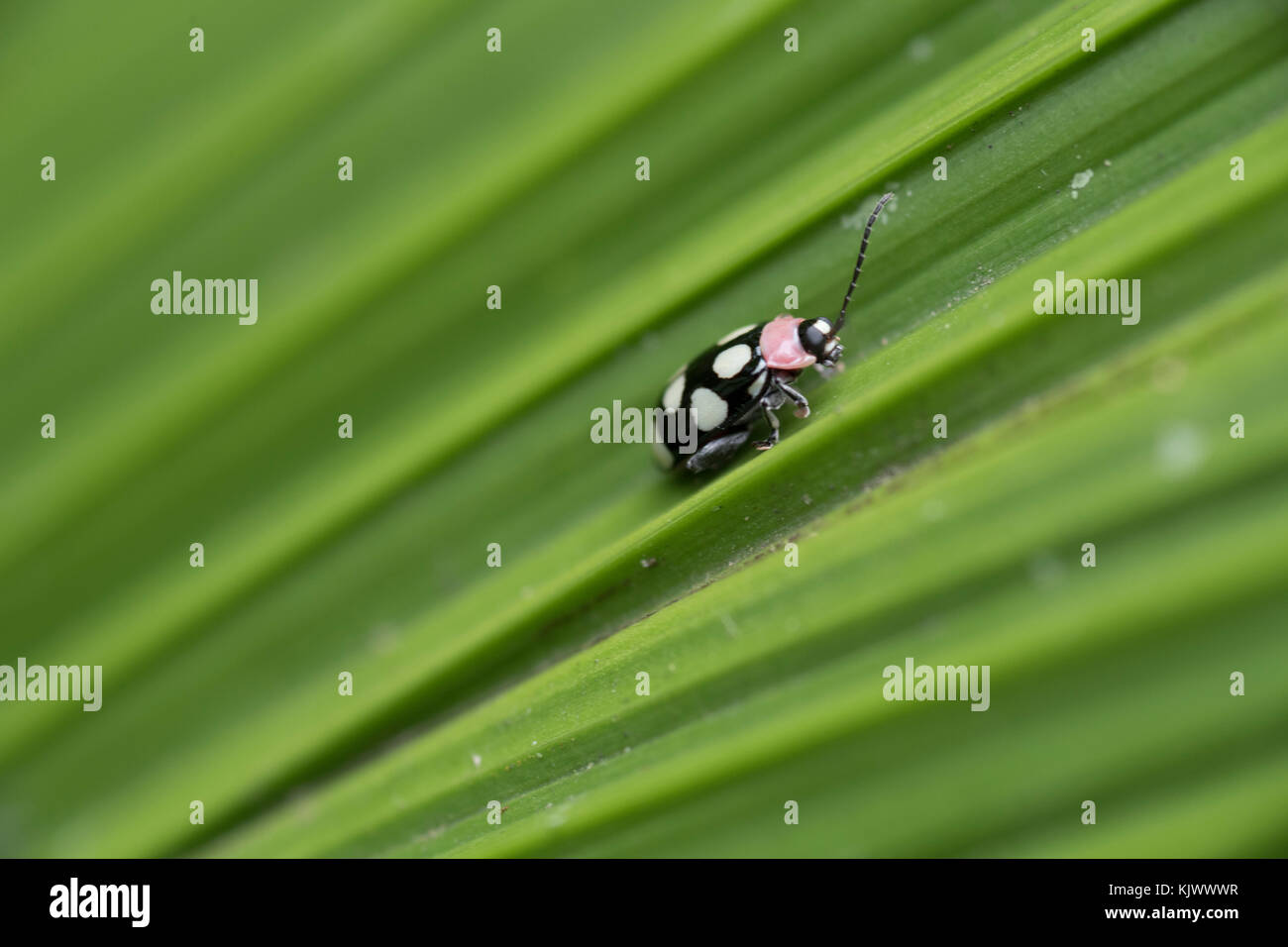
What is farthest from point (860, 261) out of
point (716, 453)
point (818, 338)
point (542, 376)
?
point (542, 376)

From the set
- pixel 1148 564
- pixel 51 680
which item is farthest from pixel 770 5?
pixel 51 680

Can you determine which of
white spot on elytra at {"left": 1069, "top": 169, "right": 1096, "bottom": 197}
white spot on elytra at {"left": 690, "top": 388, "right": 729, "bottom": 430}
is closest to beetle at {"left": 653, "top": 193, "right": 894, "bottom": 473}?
white spot on elytra at {"left": 690, "top": 388, "right": 729, "bottom": 430}

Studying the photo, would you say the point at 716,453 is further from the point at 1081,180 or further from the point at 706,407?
the point at 1081,180

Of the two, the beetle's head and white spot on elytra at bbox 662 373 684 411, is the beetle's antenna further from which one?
white spot on elytra at bbox 662 373 684 411

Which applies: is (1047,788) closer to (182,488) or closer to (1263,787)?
(1263,787)

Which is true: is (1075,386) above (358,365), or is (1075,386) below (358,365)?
below

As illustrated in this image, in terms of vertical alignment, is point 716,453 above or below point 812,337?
below

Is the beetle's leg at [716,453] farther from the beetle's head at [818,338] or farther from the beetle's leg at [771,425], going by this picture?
the beetle's head at [818,338]
